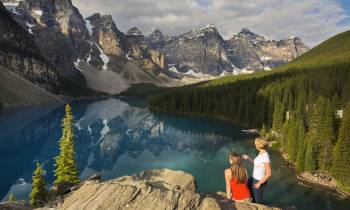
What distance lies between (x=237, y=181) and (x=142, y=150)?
8196 cm

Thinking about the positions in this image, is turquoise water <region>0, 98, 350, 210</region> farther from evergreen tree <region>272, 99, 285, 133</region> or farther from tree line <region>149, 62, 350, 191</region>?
evergreen tree <region>272, 99, 285, 133</region>

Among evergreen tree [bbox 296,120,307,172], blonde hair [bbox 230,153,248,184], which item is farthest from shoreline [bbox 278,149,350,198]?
blonde hair [bbox 230,153,248,184]

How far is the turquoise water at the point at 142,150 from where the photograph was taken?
195 ft

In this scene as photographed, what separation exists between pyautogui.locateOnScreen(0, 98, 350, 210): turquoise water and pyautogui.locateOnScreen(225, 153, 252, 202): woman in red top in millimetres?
37197

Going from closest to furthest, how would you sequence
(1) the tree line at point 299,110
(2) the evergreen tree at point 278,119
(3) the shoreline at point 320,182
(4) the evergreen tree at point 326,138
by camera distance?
(3) the shoreline at point 320,182 → (4) the evergreen tree at point 326,138 → (1) the tree line at point 299,110 → (2) the evergreen tree at point 278,119

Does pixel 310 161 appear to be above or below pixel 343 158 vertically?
below

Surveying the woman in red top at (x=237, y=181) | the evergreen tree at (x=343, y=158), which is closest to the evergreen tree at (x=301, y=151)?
the evergreen tree at (x=343, y=158)

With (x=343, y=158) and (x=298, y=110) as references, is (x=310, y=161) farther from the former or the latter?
(x=298, y=110)

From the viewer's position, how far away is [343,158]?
61781mm

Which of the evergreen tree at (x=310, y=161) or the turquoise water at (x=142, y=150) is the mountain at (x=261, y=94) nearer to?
the turquoise water at (x=142, y=150)

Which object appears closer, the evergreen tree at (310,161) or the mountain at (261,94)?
the evergreen tree at (310,161)

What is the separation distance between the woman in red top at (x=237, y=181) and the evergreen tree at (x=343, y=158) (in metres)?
49.3

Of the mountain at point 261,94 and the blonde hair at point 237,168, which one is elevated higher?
the mountain at point 261,94

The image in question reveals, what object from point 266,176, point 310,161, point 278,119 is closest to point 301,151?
point 310,161
